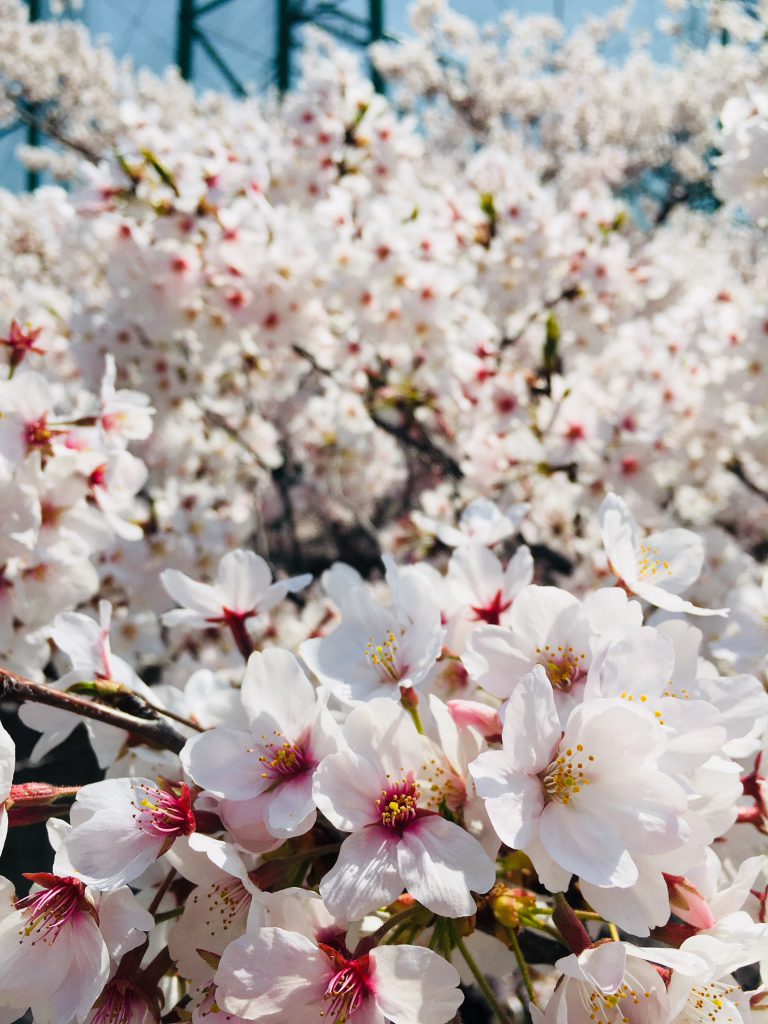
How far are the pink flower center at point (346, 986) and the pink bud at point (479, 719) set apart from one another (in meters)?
0.25

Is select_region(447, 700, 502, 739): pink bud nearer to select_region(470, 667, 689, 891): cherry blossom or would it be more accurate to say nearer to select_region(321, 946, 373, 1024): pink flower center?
select_region(470, 667, 689, 891): cherry blossom

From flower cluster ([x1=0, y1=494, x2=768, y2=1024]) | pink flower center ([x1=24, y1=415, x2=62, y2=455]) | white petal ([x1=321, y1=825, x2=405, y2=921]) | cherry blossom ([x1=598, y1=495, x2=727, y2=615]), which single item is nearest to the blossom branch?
flower cluster ([x1=0, y1=494, x2=768, y2=1024])

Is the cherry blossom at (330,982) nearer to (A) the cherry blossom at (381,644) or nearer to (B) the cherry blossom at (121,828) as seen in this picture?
(B) the cherry blossom at (121,828)

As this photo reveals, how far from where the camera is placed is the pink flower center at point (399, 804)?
0.79 meters

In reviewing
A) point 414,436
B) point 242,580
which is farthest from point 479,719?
point 414,436

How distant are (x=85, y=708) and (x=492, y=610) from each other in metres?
0.56

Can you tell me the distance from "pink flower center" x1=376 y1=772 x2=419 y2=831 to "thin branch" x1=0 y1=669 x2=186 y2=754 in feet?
1.01

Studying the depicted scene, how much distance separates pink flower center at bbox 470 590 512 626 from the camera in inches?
43.3

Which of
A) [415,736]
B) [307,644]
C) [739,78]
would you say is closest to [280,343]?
[307,644]

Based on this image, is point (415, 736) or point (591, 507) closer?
point (415, 736)

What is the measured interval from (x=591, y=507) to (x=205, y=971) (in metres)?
2.51

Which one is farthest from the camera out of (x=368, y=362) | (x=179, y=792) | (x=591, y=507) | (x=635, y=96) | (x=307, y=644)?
(x=635, y=96)

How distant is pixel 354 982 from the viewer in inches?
28.7

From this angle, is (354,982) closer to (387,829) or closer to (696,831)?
(387,829)
